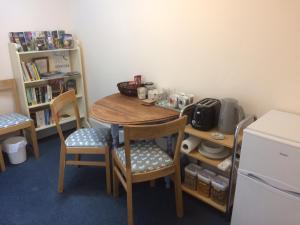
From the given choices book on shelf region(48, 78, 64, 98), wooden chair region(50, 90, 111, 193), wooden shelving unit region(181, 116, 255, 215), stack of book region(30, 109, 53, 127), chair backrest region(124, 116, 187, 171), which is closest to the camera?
chair backrest region(124, 116, 187, 171)

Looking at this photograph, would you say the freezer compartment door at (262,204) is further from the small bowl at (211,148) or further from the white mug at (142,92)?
the white mug at (142,92)

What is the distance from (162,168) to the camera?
1.75m

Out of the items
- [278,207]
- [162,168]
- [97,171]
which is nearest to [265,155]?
[278,207]

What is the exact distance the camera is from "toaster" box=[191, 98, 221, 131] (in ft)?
5.80

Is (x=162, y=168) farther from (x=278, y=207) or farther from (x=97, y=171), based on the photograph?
(x=97, y=171)

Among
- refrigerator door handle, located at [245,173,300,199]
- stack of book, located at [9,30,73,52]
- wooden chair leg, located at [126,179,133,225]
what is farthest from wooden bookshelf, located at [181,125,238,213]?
stack of book, located at [9,30,73,52]

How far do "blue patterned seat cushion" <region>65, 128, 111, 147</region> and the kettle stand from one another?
1.00 meters

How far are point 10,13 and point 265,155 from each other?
2.90 metres

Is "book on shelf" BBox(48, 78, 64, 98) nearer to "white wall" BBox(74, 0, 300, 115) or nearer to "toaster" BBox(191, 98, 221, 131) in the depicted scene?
"white wall" BBox(74, 0, 300, 115)

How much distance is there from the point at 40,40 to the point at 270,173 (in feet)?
8.94

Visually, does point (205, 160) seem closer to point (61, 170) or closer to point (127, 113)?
point (127, 113)

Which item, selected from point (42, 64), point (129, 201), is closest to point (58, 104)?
point (129, 201)

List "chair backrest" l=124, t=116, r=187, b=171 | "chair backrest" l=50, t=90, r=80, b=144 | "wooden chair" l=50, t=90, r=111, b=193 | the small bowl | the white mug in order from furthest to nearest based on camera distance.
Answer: the white mug, "wooden chair" l=50, t=90, r=111, b=193, "chair backrest" l=50, t=90, r=80, b=144, the small bowl, "chair backrest" l=124, t=116, r=187, b=171

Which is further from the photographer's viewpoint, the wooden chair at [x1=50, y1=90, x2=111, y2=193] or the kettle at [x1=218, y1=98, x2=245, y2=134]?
the wooden chair at [x1=50, y1=90, x2=111, y2=193]
